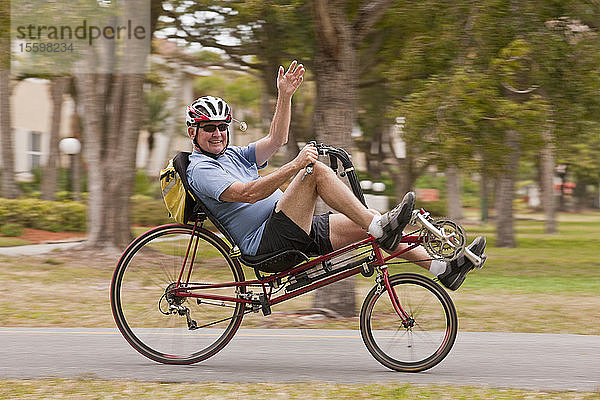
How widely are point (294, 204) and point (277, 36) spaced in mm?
11889

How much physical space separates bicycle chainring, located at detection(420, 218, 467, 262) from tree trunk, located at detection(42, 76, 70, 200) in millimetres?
24051

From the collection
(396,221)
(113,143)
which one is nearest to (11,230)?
(113,143)

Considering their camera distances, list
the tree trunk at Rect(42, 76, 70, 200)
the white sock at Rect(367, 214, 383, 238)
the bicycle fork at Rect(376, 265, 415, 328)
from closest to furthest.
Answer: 1. the white sock at Rect(367, 214, 383, 238)
2. the bicycle fork at Rect(376, 265, 415, 328)
3. the tree trunk at Rect(42, 76, 70, 200)

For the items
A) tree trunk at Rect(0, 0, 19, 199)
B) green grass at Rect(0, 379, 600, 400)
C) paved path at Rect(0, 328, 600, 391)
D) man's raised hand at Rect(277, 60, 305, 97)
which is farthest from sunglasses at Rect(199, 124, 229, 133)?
tree trunk at Rect(0, 0, 19, 199)

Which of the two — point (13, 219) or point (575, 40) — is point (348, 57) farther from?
point (13, 219)

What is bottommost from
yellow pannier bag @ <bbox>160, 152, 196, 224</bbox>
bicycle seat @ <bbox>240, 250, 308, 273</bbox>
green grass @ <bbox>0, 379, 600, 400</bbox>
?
green grass @ <bbox>0, 379, 600, 400</bbox>

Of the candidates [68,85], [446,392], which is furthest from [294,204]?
[68,85]

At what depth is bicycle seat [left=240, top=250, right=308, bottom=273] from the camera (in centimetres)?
600

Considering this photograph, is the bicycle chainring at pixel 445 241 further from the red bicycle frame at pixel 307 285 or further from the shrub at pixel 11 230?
the shrub at pixel 11 230

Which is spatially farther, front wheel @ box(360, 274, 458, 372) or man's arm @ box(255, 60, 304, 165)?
man's arm @ box(255, 60, 304, 165)

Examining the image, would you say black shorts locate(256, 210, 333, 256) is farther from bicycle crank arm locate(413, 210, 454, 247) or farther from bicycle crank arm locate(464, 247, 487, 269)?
bicycle crank arm locate(464, 247, 487, 269)

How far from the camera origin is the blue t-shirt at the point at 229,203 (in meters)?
5.91

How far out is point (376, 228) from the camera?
5.68 meters

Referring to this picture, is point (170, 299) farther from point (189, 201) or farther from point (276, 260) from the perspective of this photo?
point (276, 260)
